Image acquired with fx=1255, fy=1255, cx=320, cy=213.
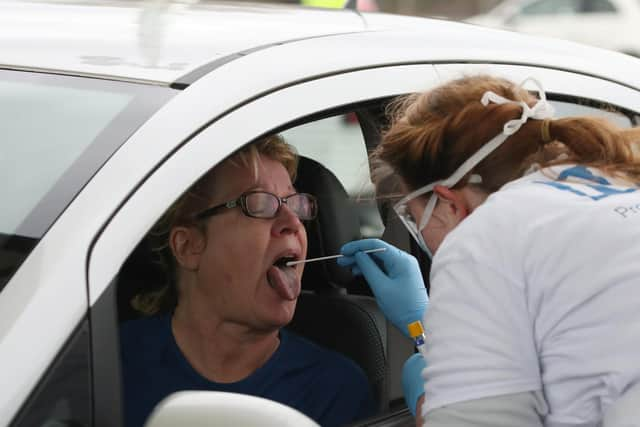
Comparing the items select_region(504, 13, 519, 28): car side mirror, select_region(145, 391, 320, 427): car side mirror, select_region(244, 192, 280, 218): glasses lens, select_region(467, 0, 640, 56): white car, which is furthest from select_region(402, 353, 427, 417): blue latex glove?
select_region(504, 13, 519, 28): car side mirror

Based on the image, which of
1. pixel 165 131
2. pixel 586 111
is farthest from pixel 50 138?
pixel 586 111

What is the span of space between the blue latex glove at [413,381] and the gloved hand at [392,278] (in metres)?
0.13

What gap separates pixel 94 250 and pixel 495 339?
58cm

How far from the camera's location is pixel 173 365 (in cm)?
257

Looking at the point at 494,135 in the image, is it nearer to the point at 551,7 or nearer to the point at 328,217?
the point at 328,217

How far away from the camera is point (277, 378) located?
2586mm

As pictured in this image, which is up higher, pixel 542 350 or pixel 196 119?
pixel 196 119

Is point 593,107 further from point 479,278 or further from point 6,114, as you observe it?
point 6,114

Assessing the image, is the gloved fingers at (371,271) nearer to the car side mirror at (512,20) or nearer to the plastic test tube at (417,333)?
the plastic test tube at (417,333)

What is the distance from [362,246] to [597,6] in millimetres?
15885

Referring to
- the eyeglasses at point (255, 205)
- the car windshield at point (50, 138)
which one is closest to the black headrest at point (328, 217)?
the eyeglasses at point (255, 205)

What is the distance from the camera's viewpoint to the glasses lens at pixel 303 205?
2.64 metres

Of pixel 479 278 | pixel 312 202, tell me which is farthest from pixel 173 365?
pixel 479 278

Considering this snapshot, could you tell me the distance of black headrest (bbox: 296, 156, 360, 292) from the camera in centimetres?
281
